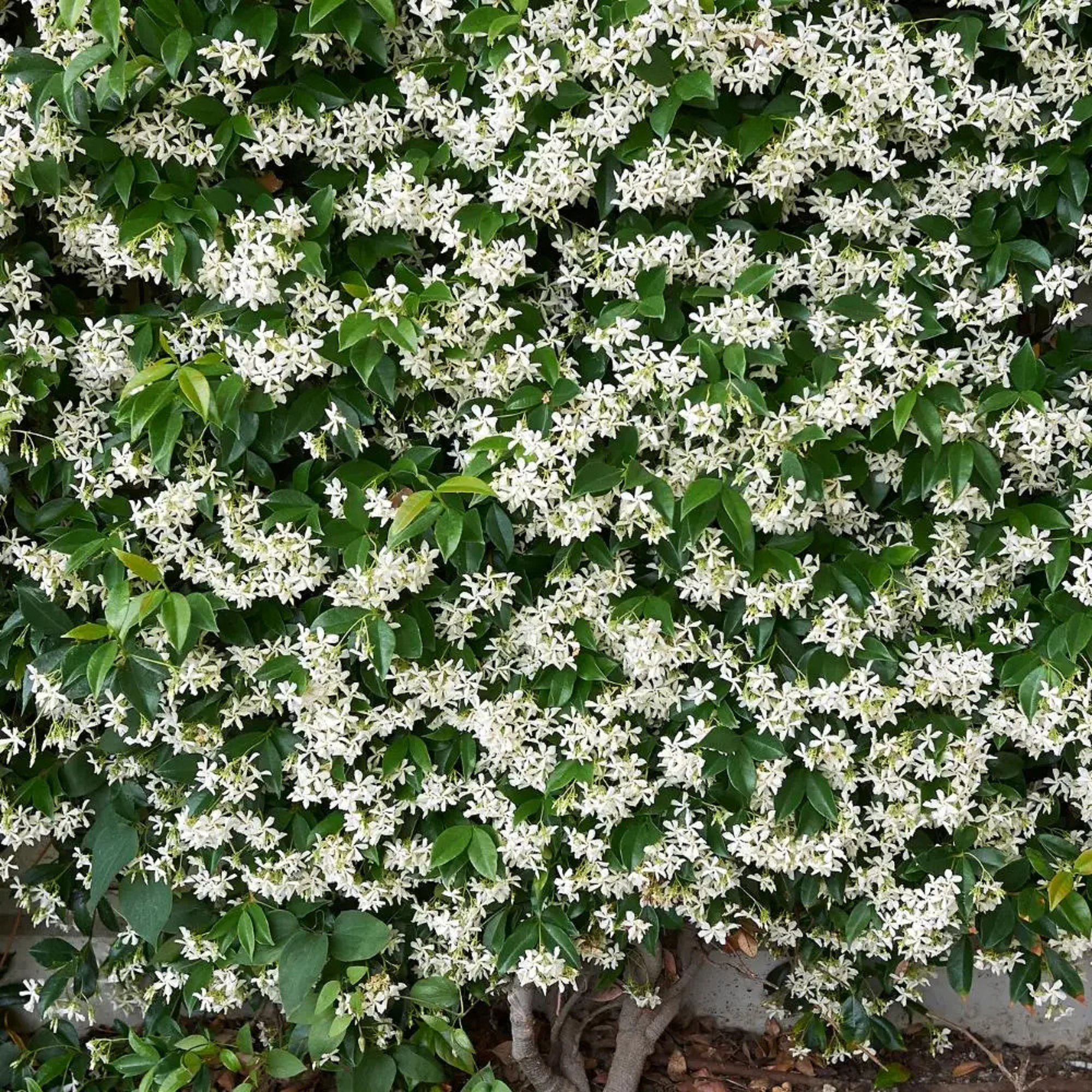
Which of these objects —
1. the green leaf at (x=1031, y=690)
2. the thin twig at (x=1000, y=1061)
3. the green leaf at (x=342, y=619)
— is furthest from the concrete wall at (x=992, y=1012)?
the green leaf at (x=342, y=619)

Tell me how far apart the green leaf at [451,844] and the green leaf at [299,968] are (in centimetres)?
33

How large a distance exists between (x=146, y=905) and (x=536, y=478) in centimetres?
131

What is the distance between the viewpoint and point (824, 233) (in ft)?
6.97

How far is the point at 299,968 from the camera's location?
2.26 metres

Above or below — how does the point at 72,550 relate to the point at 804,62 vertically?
below

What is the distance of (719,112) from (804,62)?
177 millimetres

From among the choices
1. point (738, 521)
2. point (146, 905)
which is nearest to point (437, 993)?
point (146, 905)

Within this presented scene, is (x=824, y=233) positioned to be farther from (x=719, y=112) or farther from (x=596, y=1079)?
(x=596, y=1079)

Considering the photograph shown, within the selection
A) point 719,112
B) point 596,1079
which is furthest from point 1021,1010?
point 719,112

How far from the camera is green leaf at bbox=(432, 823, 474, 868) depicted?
222cm

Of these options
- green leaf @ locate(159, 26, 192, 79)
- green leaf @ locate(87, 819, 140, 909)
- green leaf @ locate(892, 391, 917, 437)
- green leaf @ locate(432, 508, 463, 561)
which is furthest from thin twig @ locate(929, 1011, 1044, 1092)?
green leaf @ locate(159, 26, 192, 79)

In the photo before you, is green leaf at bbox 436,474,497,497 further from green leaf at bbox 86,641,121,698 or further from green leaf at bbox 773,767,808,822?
green leaf at bbox 773,767,808,822

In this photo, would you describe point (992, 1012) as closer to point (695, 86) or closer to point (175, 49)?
point (695, 86)

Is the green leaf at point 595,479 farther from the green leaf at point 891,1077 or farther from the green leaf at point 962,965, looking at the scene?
the green leaf at point 891,1077
